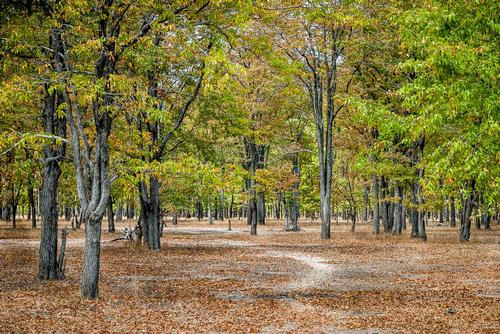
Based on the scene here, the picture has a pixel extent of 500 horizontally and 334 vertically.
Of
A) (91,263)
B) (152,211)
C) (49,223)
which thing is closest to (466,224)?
(152,211)

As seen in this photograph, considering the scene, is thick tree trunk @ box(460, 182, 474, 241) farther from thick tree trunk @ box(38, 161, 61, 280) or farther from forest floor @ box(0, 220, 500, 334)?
thick tree trunk @ box(38, 161, 61, 280)

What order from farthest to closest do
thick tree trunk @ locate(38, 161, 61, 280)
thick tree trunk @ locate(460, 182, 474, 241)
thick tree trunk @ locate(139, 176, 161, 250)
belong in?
thick tree trunk @ locate(460, 182, 474, 241), thick tree trunk @ locate(139, 176, 161, 250), thick tree trunk @ locate(38, 161, 61, 280)

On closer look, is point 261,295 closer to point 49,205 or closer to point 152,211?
point 49,205

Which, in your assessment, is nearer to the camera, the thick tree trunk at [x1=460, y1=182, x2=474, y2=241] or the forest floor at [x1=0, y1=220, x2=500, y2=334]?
the forest floor at [x1=0, y1=220, x2=500, y2=334]

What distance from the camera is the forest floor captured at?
11.0m

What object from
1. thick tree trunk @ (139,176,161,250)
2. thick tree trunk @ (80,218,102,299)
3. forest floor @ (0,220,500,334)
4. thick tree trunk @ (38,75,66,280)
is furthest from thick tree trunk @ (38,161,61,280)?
thick tree trunk @ (139,176,161,250)

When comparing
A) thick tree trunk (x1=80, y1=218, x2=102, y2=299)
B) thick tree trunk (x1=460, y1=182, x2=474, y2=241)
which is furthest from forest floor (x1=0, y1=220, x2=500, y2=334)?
thick tree trunk (x1=460, y1=182, x2=474, y2=241)

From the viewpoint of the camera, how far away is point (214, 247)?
1235 inches

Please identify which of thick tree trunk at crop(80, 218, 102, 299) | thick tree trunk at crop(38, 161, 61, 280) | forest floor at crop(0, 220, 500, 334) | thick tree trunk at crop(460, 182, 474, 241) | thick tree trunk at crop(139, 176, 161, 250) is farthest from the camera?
thick tree trunk at crop(460, 182, 474, 241)

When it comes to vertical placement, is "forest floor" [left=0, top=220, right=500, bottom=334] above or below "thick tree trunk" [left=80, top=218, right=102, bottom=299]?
below

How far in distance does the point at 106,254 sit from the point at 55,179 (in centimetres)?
1016

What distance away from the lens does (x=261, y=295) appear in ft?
48.7

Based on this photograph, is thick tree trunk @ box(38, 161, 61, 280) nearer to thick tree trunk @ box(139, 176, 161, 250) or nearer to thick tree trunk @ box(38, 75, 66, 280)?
thick tree trunk @ box(38, 75, 66, 280)

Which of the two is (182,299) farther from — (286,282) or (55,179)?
(55,179)
